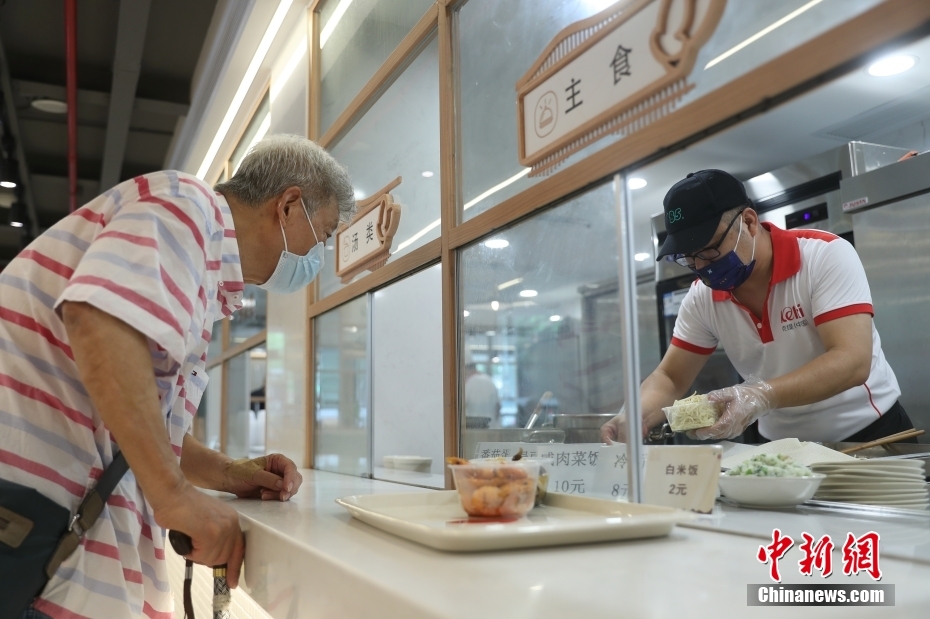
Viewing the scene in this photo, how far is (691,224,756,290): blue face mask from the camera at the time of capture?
1714 mm

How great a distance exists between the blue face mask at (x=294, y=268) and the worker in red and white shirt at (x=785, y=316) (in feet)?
2.67

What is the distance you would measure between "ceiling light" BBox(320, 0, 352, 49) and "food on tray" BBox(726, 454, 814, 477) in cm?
221

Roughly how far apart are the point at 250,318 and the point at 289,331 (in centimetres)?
112

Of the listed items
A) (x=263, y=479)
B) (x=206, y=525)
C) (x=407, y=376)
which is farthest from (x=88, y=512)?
(x=407, y=376)

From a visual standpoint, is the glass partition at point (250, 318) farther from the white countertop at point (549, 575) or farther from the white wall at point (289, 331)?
the white countertop at point (549, 575)

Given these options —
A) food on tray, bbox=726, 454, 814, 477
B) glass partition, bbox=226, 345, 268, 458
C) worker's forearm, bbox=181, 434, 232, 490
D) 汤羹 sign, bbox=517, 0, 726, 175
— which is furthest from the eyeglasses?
glass partition, bbox=226, 345, 268, 458

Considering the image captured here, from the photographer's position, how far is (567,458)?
1.32m

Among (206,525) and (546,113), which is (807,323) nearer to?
(546,113)

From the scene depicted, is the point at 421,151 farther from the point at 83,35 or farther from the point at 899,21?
the point at 83,35

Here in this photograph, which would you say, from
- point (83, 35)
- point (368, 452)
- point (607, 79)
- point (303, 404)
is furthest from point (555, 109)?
point (83, 35)

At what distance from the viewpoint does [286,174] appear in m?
1.40

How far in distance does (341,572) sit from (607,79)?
0.83m

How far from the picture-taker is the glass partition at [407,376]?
208 cm

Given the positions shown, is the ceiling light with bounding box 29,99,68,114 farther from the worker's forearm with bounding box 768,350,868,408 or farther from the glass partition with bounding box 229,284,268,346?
the worker's forearm with bounding box 768,350,868,408
